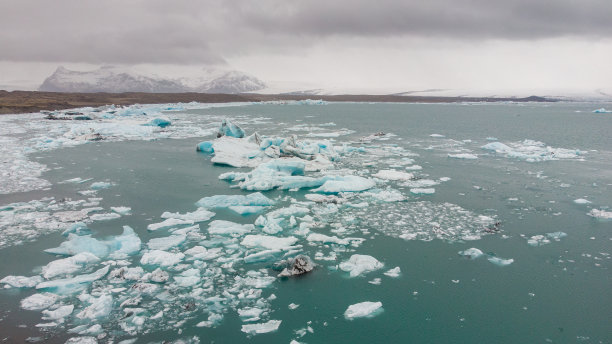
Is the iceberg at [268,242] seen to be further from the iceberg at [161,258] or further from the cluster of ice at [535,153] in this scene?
the cluster of ice at [535,153]

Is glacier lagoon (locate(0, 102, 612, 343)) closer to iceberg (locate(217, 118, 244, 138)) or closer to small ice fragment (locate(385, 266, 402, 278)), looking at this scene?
small ice fragment (locate(385, 266, 402, 278))

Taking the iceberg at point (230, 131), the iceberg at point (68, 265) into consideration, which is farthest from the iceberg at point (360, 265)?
the iceberg at point (230, 131)

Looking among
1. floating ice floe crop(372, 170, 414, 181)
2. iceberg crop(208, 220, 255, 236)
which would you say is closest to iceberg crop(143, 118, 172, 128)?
floating ice floe crop(372, 170, 414, 181)

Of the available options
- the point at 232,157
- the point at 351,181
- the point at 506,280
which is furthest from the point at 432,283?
the point at 232,157

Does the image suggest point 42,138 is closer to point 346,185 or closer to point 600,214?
point 346,185

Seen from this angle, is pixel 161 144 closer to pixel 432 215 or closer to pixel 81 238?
pixel 81 238

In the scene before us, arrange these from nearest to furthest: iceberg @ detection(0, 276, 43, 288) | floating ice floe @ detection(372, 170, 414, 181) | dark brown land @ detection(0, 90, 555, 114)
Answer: iceberg @ detection(0, 276, 43, 288), floating ice floe @ detection(372, 170, 414, 181), dark brown land @ detection(0, 90, 555, 114)

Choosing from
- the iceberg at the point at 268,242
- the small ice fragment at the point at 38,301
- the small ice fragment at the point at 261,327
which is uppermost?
the iceberg at the point at 268,242
